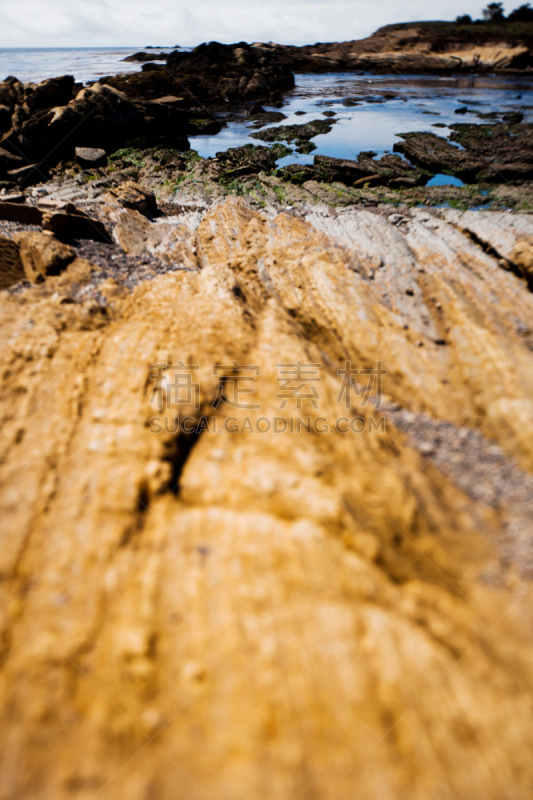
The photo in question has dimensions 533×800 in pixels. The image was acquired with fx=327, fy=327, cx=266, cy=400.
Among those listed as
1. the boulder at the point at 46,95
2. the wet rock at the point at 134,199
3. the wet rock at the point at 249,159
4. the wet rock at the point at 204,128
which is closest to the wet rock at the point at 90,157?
the boulder at the point at 46,95

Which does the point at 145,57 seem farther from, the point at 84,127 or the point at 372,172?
the point at 372,172

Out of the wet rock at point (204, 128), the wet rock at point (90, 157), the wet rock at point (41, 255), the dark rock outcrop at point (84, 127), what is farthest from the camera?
the wet rock at point (204, 128)

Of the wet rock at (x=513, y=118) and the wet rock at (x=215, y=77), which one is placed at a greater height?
the wet rock at (x=215, y=77)

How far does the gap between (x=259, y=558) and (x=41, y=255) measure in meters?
7.53

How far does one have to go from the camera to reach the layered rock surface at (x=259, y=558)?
2615 millimetres

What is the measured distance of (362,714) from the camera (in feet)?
8.86

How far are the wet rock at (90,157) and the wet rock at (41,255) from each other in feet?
31.6

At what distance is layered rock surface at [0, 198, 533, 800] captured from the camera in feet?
8.58

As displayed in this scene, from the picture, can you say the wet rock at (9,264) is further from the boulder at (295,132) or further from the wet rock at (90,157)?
the boulder at (295,132)

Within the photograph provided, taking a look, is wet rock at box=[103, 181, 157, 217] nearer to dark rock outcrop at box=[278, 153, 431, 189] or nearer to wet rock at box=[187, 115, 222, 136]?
dark rock outcrop at box=[278, 153, 431, 189]

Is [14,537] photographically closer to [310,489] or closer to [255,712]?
[255,712]

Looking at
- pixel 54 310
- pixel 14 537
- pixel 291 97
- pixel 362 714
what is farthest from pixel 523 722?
pixel 291 97

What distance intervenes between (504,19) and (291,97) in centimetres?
3481

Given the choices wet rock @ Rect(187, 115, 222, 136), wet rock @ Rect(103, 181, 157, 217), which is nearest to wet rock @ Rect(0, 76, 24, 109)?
wet rock @ Rect(187, 115, 222, 136)
